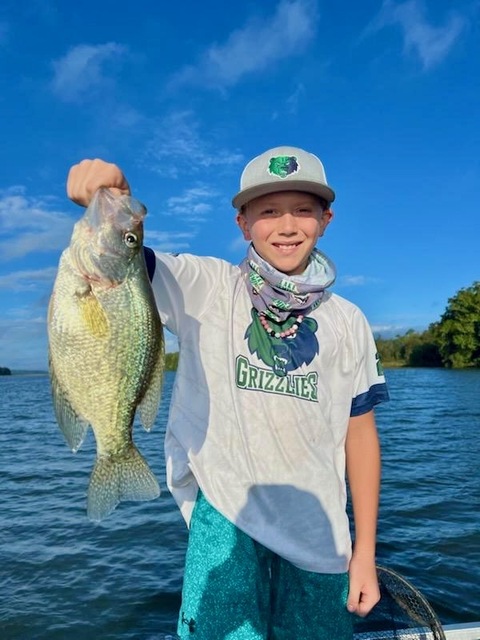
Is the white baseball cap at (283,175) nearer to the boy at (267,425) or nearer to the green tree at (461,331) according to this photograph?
the boy at (267,425)

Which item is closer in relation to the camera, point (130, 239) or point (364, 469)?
point (130, 239)

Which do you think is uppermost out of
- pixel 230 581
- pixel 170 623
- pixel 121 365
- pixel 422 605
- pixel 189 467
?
pixel 121 365

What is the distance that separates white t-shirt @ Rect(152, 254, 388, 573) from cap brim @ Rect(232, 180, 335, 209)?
0.41m

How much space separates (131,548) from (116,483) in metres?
6.35

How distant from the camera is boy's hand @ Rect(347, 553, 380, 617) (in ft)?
9.84

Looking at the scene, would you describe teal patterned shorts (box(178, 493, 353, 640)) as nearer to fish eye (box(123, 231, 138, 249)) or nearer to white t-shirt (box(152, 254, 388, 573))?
white t-shirt (box(152, 254, 388, 573))

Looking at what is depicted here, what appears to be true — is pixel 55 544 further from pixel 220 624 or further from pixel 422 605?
pixel 220 624

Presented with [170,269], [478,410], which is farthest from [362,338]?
[478,410]

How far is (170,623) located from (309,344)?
456cm

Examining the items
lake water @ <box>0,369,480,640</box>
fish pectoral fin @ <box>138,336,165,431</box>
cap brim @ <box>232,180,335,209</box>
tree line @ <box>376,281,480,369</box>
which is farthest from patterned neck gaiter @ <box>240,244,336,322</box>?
tree line @ <box>376,281,480,369</box>

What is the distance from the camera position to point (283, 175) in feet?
9.73

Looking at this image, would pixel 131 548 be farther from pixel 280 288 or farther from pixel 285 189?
pixel 285 189

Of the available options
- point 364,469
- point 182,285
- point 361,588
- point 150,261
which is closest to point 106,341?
point 150,261

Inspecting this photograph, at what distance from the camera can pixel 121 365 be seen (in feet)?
8.02
